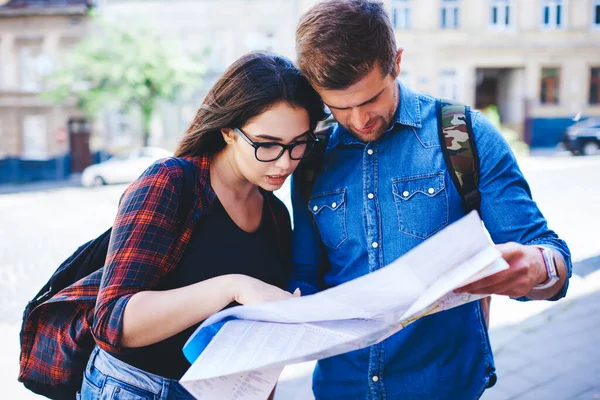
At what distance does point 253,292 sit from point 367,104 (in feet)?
1.98

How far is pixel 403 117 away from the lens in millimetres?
1626

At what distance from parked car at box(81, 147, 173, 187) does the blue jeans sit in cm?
1765

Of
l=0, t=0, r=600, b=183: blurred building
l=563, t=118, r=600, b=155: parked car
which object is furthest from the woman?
l=0, t=0, r=600, b=183: blurred building

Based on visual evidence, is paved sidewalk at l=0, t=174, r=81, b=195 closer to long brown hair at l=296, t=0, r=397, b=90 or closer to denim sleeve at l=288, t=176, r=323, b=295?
denim sleeve at l=288, t=176, r=323, b=295

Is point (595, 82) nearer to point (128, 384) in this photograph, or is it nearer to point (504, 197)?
point (504, 197)

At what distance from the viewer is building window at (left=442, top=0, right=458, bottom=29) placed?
942 inches

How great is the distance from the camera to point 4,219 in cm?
1243

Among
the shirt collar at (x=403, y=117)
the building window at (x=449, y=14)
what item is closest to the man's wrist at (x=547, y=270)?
the shirt collar at (x=403, y=117)

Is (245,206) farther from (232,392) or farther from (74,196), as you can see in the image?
(74,196)

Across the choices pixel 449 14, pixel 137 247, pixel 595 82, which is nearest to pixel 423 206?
pixel 137 247

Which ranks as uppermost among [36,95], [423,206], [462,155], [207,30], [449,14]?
[449,14]

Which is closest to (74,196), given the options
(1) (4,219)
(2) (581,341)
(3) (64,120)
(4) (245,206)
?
(1) (4,219)

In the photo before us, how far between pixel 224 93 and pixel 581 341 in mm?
3538

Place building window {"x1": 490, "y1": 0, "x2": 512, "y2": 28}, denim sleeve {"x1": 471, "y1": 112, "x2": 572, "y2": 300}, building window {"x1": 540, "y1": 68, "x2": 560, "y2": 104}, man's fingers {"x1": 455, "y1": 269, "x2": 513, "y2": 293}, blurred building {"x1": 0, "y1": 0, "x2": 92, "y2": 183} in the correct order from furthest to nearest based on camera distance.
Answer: blurred building {"x1": 0, "y1": 0, "x2": 92, "y2": 183} → building window {"x1": 540, "y1": 68, "x2": 560, "y2": 104} → building window {"x1": 490, "y1": 0, "x2": 512, "y2": 28} → denim sleeve {"x1": 471, "y1": 112, "x2": 572, "y2": 300} → man's fingers {"x1": 455, "y1": 269, "x2": 513, "y2": 293}
